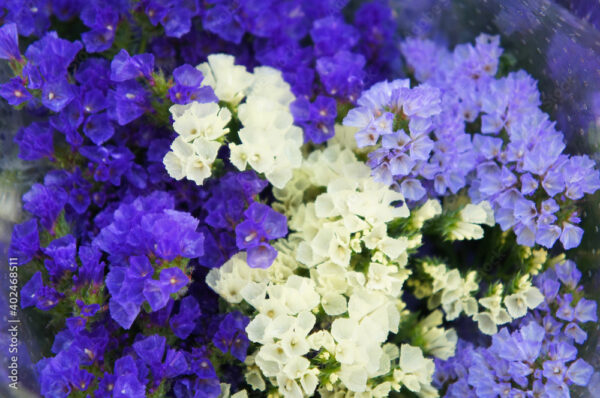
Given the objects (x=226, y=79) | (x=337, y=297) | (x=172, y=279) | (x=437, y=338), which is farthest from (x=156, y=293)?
(x=437, y=338)

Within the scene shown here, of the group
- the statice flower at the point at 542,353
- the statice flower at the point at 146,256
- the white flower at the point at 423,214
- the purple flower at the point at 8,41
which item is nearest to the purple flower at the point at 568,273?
the statice flower at the point at 542,353

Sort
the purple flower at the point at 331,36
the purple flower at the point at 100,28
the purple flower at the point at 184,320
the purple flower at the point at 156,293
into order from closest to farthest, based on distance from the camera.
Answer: the purple flower at the point at 156,293, the purple flower at the point at 184,320, the purple flower at the point at 100,28, the purple flower at the point at 331,36

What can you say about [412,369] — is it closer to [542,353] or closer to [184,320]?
[542,353]

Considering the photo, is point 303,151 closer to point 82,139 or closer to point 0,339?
point 82,139

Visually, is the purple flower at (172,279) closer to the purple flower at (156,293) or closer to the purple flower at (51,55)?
the purple flower at (156,293)

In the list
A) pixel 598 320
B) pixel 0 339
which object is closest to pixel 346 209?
pixel 598 320

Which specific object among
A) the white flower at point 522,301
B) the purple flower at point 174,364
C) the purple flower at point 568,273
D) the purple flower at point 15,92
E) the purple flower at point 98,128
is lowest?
the purple flower at point 174,364

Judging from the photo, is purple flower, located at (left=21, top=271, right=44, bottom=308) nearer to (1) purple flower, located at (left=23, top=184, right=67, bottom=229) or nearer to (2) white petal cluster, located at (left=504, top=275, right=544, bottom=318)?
(1) purple flower, located at (left=23, top=184, right=67, bottom=229)

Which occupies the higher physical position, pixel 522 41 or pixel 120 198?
pixel 522 41

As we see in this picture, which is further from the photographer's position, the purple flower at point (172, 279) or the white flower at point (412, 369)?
the white flower at point (412, 369)
